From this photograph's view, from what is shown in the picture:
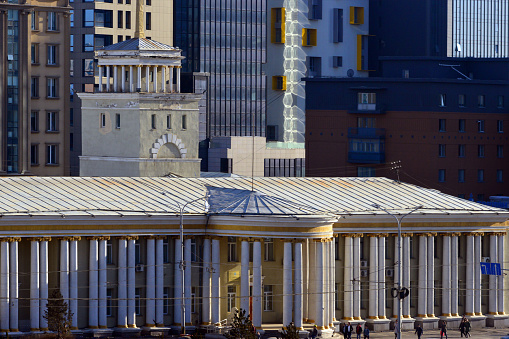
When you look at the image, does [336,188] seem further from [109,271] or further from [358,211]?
[109,271]

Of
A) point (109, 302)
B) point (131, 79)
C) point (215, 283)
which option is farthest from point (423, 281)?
point (131, 79)

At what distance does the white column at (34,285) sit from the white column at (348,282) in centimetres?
2776

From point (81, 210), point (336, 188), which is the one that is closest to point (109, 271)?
point (81, 210)

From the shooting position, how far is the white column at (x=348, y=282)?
16088 cm

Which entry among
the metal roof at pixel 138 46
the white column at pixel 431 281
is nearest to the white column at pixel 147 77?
the metal roof at pixel 138 46

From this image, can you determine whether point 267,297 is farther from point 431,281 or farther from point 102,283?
point 431,281

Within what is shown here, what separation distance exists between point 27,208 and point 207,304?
17.6 m

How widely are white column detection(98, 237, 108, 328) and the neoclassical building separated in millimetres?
81

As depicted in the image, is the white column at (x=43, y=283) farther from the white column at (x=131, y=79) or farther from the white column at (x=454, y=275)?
the white column at (x=454, y=275)

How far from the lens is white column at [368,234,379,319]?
162125 mm

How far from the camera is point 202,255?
516 ft

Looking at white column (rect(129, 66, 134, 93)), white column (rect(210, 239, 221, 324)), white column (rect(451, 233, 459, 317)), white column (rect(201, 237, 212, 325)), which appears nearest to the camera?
white column (rect(210, 239, 221, 324))

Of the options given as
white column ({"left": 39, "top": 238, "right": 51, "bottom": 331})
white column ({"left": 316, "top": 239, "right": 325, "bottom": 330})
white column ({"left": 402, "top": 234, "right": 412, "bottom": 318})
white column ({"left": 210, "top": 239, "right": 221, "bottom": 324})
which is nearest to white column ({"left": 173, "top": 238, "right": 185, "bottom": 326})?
white column ({"left": 210, "top": 239, "right": 221, "bottom": 324})

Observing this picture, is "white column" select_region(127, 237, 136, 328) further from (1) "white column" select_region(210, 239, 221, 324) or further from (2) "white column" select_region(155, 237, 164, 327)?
(1) "white column" select_region(210, 239, 221, 324)
